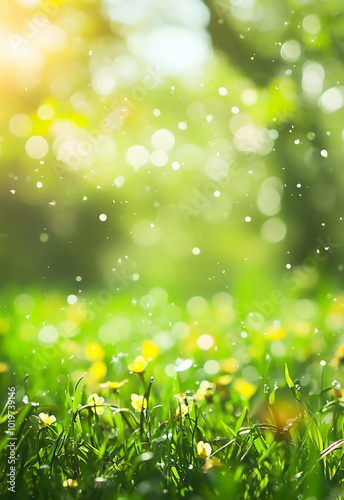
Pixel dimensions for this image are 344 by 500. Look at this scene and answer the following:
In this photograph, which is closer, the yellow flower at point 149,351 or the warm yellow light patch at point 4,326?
the yellow flower at point 149,351

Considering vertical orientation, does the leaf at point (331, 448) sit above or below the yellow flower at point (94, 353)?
above

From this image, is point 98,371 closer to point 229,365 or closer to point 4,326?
point 229,365

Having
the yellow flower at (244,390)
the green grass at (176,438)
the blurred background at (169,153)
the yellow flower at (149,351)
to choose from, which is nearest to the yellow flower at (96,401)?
the green grass at (176,438)

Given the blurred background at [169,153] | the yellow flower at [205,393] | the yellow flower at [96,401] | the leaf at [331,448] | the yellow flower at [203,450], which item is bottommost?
Result: the blurred background at [169,153]

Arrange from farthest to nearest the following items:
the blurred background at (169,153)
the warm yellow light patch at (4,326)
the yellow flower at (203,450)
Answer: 1. the blurred background at (169,153)
2. the warm yellow light patch at (4,326)
3. the yellow flower at (203,450)

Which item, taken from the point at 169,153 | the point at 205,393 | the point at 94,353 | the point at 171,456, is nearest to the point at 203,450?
the point at 171,456

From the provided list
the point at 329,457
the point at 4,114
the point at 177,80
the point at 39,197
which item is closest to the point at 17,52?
the point at 4,114

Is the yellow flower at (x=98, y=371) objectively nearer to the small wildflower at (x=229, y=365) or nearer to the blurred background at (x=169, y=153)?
the small wildflower at (x=229, y=365)

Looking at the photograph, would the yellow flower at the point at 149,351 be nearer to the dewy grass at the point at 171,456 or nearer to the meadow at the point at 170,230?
the meadow at the point at 170,230

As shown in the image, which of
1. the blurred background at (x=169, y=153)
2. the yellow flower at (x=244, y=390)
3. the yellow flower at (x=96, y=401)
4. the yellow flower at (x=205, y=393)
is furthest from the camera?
the blurred background at (x=169, y=153)
